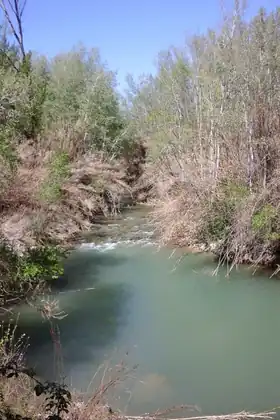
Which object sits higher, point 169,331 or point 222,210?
point 222,210

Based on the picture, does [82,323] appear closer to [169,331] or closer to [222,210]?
[169,331]

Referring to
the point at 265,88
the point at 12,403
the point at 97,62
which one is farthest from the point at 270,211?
the point at 97,62

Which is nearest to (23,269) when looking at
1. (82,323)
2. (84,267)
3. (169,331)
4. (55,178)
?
(82,323)

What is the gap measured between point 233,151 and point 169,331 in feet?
19.2

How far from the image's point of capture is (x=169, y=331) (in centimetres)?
913

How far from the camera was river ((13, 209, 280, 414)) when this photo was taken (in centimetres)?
705

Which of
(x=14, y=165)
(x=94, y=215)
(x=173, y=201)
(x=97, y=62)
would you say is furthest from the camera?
(x=97, y=62)

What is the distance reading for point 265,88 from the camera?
12188mm

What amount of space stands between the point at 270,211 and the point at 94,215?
839cm

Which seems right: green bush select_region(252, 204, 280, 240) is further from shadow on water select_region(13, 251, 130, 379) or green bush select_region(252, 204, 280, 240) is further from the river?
shadow on water select_region(13, 251, 130, 379)

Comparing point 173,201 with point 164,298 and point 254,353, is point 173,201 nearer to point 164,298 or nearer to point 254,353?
point 164,298

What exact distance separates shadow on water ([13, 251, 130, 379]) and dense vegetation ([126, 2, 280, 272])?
2967 mm

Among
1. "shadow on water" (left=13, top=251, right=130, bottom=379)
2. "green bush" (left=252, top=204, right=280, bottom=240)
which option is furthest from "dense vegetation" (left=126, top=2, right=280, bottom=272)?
"shadow on water" (left=13, top=251, right=130, bottom=379)

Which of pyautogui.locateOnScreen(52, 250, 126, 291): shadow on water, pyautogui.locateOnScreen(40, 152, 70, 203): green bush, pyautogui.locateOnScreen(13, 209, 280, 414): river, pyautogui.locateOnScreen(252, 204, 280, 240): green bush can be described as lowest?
pyautogui.locateOnScreen(13, 209, 280, 414): river
